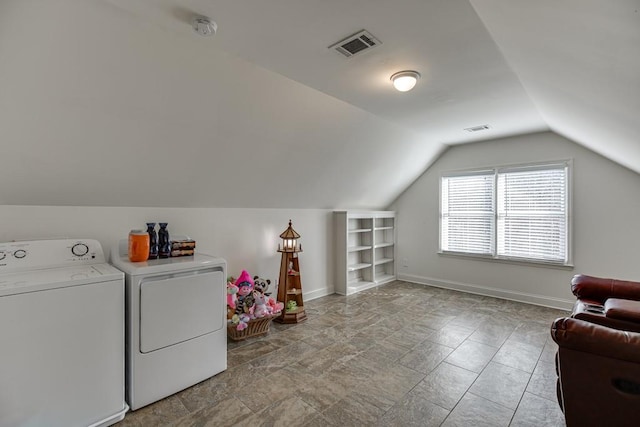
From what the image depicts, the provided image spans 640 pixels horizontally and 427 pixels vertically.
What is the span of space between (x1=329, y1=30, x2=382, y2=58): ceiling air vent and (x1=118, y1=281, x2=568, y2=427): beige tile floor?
98.1 inches

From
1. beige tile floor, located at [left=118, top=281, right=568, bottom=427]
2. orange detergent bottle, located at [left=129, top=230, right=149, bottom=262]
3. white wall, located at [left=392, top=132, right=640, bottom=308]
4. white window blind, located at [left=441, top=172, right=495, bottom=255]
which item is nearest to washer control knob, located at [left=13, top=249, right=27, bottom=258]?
orange detergent bottle, located at [left=129, top=230, right=149, bottom=262]

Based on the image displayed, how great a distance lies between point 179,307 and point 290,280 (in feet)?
5.65

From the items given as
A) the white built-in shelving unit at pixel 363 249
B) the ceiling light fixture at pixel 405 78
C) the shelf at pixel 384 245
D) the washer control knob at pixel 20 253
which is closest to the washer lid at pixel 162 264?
the washer control knob at pixel 20 253

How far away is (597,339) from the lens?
1388mm

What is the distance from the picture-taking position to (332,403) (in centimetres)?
208

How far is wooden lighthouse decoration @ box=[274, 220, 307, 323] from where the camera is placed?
11.8 ft

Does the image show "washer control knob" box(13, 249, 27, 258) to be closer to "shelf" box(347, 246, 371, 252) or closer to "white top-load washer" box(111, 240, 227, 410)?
"white top-load washer" box(111, 240, 227, 410)

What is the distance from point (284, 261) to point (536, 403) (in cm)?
265

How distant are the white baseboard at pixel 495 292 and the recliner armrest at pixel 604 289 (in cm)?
180

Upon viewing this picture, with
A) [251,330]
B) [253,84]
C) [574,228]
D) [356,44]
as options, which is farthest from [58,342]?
[574,228]

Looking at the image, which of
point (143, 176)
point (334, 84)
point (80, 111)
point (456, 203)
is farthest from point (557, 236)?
point (80, 111)

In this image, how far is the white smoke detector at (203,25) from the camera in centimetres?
175

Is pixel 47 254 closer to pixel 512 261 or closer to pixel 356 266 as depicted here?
pixel 356 266

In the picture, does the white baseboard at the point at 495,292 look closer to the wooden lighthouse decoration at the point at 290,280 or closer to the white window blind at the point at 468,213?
the white window blind at the point at 468,213
